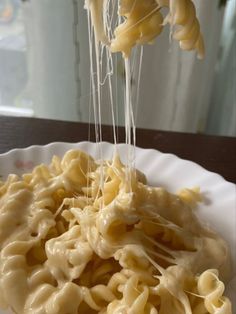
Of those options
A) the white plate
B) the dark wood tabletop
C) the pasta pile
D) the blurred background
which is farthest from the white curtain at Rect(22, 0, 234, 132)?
the pasta pile

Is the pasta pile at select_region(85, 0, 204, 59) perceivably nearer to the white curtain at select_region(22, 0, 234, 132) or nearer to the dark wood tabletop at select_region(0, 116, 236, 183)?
the dark wood tabletop at select_region(0, 116, 236, 183)

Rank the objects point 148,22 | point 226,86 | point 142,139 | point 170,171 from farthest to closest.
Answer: point 226,86
point 142,139
point 170,171
point 148,22

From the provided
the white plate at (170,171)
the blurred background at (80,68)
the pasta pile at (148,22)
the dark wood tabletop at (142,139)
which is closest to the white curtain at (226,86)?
the blurred background at (80,68)

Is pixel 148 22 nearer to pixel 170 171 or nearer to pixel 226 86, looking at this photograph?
pixel 170 171

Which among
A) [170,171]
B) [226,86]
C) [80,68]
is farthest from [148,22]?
[226,86]

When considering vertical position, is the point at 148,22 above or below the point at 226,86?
above

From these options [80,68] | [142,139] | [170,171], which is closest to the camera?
[170,171]

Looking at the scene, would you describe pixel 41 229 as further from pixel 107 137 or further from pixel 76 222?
pixel 107 137
